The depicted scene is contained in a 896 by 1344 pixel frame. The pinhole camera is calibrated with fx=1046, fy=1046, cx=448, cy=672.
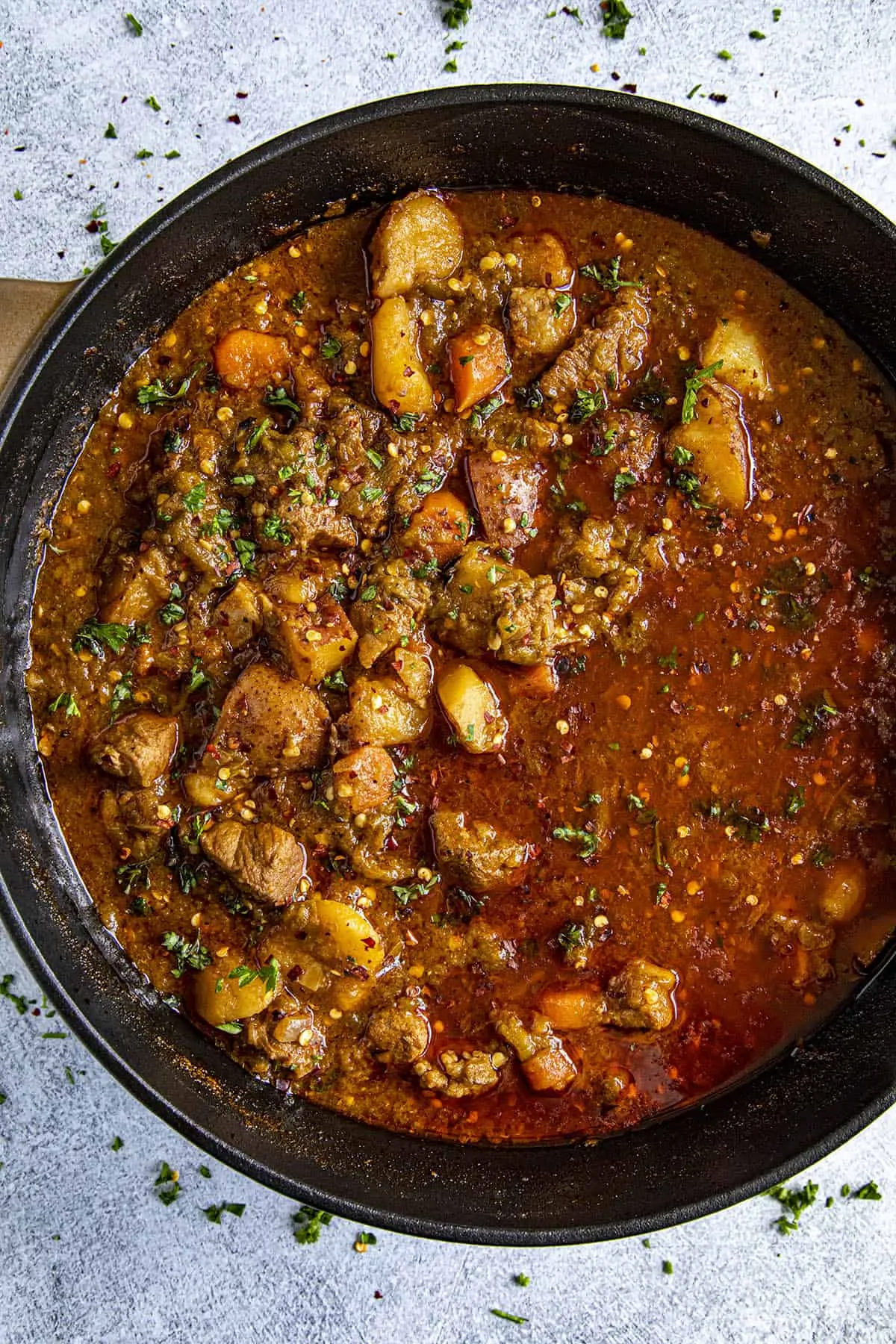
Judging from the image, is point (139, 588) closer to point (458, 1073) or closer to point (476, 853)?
point (476, 853)

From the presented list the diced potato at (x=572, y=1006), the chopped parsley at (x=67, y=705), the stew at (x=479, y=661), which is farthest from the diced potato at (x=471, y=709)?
the chopped parsley at (x=67, y=705)

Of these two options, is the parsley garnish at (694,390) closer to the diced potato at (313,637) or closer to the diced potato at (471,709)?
the diced potato at (471,709)

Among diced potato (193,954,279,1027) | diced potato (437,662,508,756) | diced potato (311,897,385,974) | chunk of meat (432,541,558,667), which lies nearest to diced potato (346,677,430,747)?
diced potato (437,662,508,756)

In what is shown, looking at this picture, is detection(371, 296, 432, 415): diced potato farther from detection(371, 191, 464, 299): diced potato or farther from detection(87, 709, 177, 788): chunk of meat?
detection(87, 709, 177, 788): chunk of meat

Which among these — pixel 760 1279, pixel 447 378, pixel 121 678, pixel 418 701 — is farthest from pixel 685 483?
pixel 760 1279

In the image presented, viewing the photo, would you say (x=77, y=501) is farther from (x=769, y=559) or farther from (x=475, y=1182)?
(x=475, y=1182)

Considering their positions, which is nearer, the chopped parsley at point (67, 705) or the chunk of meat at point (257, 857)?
the chunk of meat at point (257, 857)

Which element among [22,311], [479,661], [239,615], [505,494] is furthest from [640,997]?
[22,311]
